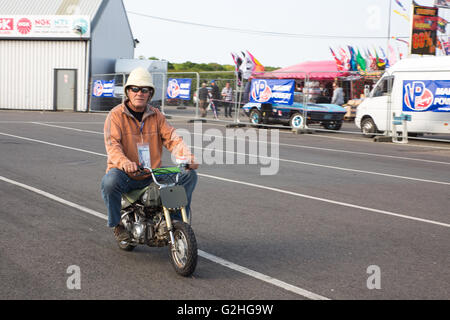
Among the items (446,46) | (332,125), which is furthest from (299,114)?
(446,46)

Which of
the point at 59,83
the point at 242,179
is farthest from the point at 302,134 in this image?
the point at 59,83

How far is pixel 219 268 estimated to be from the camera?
4914 millimetres

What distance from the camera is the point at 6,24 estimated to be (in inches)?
1400

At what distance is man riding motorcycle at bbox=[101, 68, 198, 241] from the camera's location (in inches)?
193

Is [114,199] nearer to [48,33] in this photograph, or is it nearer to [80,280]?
[80,280]

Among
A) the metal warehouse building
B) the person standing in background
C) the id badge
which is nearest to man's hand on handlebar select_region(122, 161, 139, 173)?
the id badge

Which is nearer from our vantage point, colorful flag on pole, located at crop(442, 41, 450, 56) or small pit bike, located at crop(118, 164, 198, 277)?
small pit bike, located at crop(118, 164, 198, 277)

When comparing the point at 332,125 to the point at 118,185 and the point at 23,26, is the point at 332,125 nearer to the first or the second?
the point at 118,185

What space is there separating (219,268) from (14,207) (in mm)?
3476

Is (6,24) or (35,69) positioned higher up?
(6,24)

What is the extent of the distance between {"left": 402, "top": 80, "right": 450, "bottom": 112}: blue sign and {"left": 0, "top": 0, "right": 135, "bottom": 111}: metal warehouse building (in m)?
22.3

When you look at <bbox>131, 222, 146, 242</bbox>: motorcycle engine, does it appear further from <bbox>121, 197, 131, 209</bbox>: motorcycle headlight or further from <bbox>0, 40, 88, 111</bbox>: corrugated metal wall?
<bbox>0, 40, 88, 111</bbox>: corrugated metal wall

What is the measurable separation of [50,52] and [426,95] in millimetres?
25129

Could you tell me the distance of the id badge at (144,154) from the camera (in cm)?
518
